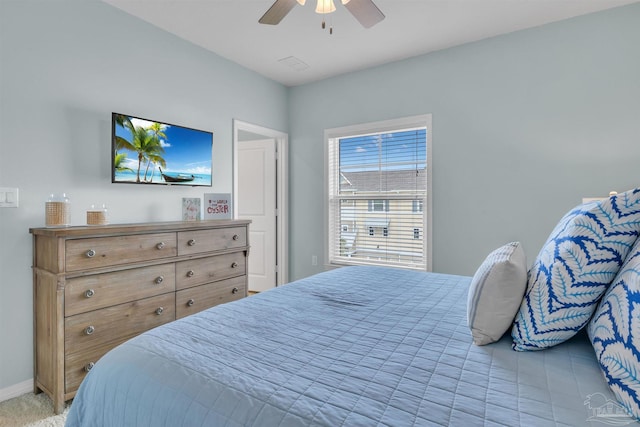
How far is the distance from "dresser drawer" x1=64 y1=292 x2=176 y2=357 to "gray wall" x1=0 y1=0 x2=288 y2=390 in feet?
1.59

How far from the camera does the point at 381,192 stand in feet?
12.5

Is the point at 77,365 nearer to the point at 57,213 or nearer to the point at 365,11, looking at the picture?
the point at 57,213

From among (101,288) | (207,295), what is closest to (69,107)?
(101,288)

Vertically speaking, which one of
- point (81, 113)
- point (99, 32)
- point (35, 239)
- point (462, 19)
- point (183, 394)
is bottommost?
point (183, 394)

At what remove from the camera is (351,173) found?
4016 millimetres

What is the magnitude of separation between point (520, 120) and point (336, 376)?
3.03 meters

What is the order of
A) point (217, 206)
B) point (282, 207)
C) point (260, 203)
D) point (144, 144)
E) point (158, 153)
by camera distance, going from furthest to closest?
1. point (260, 203)
2. point (282, 207)
3. point (217, 206)
4. point (158, 153)
5. point (144, 144)

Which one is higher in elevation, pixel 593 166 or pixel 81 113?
pixel 81 113

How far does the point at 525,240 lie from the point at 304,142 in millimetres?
2698

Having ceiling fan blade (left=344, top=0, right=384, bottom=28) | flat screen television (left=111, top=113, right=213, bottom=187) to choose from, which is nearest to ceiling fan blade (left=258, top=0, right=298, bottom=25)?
ceiling fan blade (left=344, top=0, right=384, bottom=28)

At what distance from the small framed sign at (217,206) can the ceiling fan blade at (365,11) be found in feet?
6.41

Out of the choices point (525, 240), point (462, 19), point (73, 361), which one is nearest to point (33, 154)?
point (73, 361)

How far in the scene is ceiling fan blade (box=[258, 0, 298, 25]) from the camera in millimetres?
1979

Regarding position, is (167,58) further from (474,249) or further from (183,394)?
(474,249)
